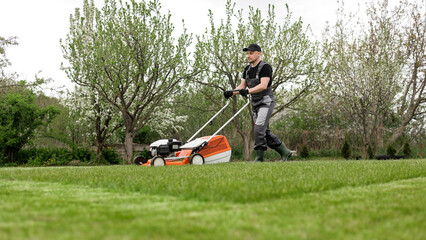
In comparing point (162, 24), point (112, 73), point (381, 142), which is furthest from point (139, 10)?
point (381, 142)

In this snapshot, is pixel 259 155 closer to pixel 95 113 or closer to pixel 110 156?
pixel 110 156

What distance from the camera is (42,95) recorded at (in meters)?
22.9

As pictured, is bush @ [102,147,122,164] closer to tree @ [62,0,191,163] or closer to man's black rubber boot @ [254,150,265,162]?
tree @ [62,0,191,163]

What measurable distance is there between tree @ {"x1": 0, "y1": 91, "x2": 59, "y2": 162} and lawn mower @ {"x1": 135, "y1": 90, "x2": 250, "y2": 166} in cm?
1085

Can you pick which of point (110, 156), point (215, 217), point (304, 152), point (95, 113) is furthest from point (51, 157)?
point (215, 217)

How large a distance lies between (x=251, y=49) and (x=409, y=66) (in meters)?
15.9

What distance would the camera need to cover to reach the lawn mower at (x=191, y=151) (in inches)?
278

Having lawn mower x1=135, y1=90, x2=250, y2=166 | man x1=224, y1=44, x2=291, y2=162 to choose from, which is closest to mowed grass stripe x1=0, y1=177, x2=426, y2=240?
lawn mower x1=135, y1=90, x2=250, y2=166

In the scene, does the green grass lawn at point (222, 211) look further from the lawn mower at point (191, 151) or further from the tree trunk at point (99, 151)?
the tree trunk at point (99, 151)

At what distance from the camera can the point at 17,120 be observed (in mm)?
16062

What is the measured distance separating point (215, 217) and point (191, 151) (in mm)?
5370

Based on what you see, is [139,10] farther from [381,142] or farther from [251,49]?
[381,142]

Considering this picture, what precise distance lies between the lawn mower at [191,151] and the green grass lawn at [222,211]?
12.1 ft

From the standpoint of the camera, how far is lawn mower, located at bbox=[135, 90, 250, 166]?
7.07 m
